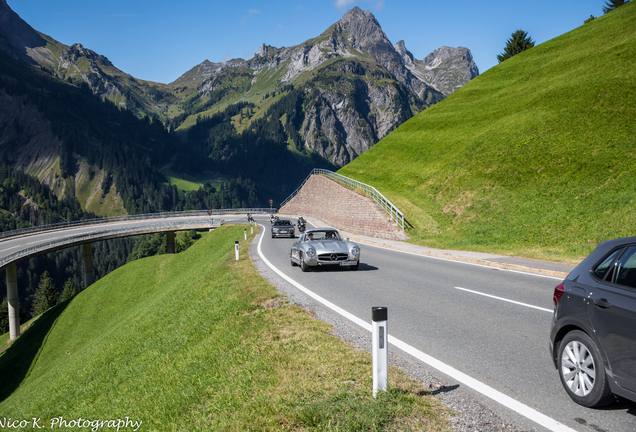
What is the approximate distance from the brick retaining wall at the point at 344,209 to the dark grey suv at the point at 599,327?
21008 millimetres

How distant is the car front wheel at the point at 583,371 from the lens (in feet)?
11.6

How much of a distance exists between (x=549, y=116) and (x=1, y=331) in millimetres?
77159

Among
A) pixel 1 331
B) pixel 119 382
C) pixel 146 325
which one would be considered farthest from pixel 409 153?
pixel 1 331

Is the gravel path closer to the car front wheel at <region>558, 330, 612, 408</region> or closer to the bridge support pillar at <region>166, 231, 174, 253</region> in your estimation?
the car front wheel at <region>558, 330, 612, 408</region>

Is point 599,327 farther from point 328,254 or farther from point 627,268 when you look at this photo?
point 328,254

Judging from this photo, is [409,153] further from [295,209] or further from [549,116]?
[295,209]

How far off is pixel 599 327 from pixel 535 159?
26.2 meters

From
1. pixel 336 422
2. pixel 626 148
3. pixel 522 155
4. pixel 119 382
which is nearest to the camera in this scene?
pixel 336 422

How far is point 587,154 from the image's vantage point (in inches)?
927

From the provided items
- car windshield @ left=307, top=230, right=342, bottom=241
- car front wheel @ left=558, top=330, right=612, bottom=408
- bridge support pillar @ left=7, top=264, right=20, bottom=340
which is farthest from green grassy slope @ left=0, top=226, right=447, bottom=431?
bridge support pillar @ left=7, top=264, right=20, bottom=340

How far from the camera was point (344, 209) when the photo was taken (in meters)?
35.6

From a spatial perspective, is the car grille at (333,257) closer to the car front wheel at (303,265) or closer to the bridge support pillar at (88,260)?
the car front wheel at (303,265)

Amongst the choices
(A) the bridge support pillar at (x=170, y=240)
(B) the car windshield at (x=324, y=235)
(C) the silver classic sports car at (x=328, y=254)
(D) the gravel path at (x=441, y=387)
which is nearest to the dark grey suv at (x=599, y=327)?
(D) the gravel path at (x=441, y=387)

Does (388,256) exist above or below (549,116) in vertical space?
below
